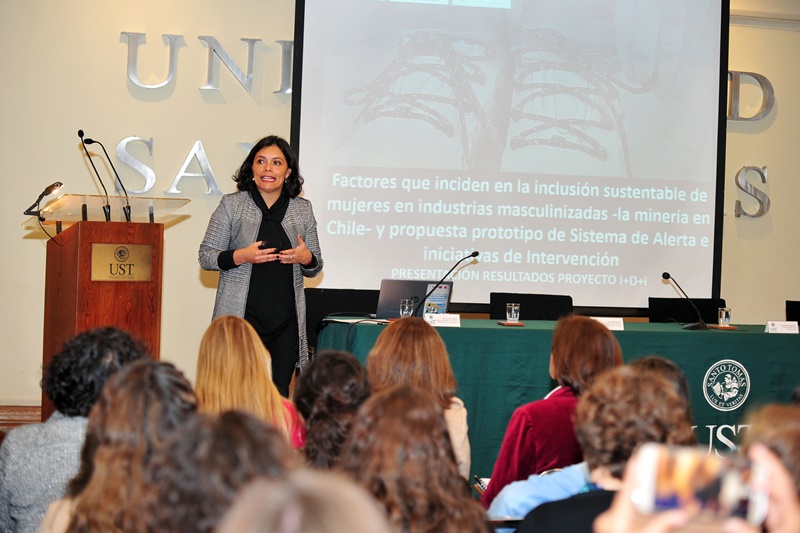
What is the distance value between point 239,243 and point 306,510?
3.36 m

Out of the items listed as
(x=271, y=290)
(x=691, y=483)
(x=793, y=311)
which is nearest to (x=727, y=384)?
(x=793, y=311)

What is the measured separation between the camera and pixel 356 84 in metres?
5.49

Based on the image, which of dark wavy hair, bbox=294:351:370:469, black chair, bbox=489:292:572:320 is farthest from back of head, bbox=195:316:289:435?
black chair, bbox=489:292:572:320

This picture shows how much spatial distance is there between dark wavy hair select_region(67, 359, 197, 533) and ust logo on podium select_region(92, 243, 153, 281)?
219 cm

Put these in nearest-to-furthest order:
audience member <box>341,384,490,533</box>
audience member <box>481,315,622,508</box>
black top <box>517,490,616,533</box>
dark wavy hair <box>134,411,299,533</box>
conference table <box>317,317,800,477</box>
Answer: dark wavy hair <box>134,411,299,533</box> < audience member <box>341,384,490,533</box> < black top <box>517,490,616,533</box> < audience member <box>481,315,622,508</box> < conference table <box>317,317,800,477</box>

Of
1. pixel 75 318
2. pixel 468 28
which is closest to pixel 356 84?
pixel 468 28

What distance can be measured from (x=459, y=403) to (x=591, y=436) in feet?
3.58

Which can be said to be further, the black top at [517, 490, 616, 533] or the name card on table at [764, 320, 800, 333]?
the name card on table at [764, 320, 800, 333]

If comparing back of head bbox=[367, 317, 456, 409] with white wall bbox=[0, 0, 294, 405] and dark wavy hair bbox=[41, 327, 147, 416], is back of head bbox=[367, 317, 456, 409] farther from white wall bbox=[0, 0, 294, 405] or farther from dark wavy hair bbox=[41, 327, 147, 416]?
white wall bbox=[0, 0, 294, 405]

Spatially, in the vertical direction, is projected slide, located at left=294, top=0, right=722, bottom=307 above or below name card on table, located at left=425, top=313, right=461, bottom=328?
above

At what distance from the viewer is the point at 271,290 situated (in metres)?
3.92

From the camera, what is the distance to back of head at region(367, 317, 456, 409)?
252 centimetres

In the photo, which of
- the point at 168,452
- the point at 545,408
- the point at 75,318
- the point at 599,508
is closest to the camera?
the point at 168,452

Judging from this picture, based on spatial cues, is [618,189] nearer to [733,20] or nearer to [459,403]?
[733,20]
